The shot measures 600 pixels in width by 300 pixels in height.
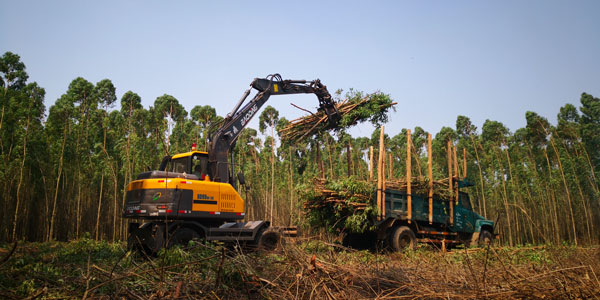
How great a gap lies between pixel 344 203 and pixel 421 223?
2886 millimetres

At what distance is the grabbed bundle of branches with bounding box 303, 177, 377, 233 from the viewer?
9.98 metres

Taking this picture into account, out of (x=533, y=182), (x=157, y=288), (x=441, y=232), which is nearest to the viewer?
(x=157, y=288)

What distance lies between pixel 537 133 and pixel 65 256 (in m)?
24.8

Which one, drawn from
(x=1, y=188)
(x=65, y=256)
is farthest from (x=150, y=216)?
(x=1, y=188)

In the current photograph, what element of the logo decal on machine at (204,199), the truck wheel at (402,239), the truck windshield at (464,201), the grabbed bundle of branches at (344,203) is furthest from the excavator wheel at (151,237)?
the truck windshield at (464,201)

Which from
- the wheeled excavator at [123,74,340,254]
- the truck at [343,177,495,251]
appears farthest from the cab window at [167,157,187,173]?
the truck at [343,177,495,251]

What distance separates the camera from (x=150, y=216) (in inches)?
338

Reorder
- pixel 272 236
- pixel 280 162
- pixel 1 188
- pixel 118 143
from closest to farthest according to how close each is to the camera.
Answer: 1. pixel 272 236
2. pixel 1 188
3. pixel 118 143
4. pixel 280 162

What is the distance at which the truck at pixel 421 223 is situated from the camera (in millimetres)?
10406

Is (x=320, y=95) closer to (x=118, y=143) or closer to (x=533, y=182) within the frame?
(x=118, y=143)

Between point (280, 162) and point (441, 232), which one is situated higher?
point (280, 162)

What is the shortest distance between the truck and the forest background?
1246 millimetres

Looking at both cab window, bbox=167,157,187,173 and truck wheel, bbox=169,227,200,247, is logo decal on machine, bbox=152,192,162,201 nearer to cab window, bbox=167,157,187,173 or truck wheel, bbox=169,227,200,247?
truck wheel, bbox=169,227,200,247

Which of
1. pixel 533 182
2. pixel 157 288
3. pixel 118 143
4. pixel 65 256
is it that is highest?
pixel 118 143
